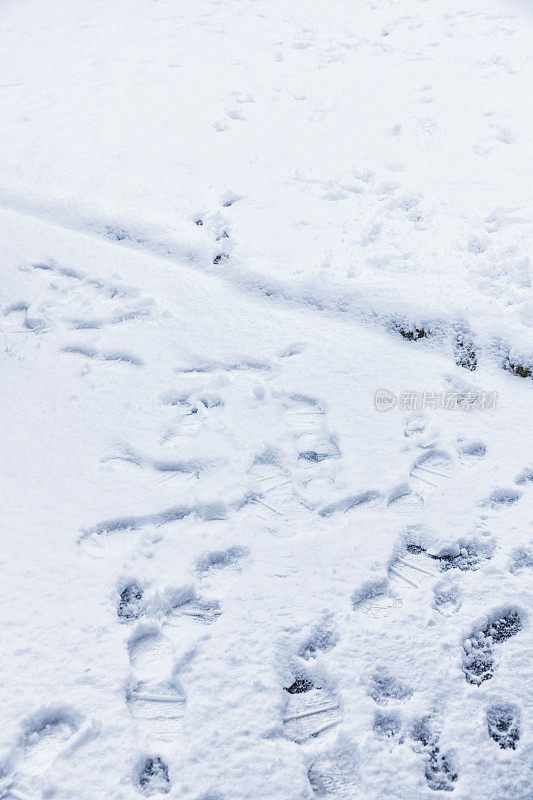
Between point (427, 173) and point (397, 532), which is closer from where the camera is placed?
point (397, 532)

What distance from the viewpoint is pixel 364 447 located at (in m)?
2.32

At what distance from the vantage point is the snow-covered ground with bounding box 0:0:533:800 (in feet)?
5.13

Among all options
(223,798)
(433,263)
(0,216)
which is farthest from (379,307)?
(0,216)

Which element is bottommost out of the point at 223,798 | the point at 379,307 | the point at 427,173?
the point at 223,798

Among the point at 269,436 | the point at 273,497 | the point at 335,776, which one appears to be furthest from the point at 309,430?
the point at 335,776

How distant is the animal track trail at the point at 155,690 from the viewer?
157cm

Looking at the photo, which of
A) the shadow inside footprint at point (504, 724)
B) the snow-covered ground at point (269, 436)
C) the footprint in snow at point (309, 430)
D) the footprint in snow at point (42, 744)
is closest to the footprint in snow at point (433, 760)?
the snow-covered ground at point (269, 436)

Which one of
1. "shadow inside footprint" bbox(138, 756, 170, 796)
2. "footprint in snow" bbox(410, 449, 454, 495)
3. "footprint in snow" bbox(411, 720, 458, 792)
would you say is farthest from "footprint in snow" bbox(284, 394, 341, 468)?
"shadow inside footprint" bbox(138, 756, 170, 796)

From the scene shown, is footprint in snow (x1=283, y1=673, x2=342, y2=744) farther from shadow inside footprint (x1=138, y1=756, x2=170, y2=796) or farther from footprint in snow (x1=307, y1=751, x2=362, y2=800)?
shadow inside footprint (x1=138, y1=756, x2=170, y2=796)

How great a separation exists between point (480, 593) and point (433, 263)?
5.72 feet

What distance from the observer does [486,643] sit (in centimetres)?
171

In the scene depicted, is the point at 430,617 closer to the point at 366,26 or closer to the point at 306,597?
the point at 306,597

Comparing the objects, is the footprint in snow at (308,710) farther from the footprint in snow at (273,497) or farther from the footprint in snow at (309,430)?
the footprint in snow at (309,430)

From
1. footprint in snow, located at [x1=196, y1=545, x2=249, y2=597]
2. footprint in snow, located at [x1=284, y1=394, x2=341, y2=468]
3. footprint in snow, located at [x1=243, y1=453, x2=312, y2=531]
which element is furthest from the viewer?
footprint in snow, located at [x1=284, y1=394, x2=341, y2=468]
